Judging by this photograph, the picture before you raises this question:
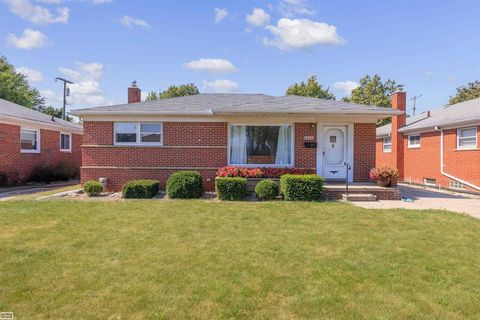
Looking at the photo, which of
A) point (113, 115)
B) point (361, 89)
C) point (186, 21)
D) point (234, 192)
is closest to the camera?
point (234, 192)

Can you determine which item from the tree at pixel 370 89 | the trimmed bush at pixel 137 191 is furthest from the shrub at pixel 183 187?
the tree at pixel 370 89

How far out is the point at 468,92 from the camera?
3450 cm

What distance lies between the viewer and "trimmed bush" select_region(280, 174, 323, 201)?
9.80 metres

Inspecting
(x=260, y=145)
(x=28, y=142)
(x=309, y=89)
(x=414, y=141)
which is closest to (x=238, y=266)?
(x=260, y=145)

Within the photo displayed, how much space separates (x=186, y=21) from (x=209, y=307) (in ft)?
40.7

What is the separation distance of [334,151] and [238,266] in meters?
8.66

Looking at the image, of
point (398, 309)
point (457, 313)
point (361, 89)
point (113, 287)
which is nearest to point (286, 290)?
point (398, 309)

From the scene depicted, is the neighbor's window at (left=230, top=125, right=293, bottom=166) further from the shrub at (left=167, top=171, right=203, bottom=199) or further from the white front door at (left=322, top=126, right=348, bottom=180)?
the shrub at (left=167, top=171, right=203, bottom=199)

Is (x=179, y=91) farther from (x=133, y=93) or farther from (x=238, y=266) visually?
(x=238, y=266)

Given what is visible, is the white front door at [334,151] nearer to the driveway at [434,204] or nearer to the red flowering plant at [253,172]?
the red flowering plant at [253,172]

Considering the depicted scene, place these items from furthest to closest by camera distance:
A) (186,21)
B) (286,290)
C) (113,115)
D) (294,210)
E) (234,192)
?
(186,21)
(113,115)
(234,192)
(294,210)
(286,290)

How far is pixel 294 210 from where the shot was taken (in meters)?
8.27

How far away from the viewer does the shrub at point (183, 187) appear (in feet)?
33.3

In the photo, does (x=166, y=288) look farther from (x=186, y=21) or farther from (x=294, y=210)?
(x=186, y=21)
